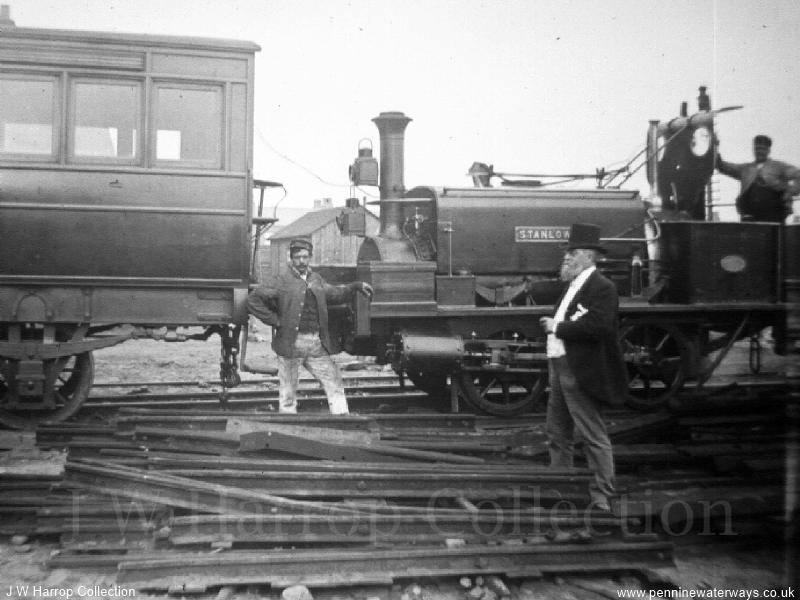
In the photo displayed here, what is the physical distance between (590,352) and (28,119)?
222 inches

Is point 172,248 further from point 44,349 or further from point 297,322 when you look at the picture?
point 44,349

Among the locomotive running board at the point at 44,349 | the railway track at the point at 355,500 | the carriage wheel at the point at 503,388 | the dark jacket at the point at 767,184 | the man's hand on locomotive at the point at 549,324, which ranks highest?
the dark jacket at the point at 767,184

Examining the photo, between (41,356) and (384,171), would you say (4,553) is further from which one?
(384,171)

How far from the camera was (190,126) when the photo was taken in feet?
22.0

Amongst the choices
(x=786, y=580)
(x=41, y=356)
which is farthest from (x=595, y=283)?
(x=41, y=356)

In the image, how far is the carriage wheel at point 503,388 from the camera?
7.47 m

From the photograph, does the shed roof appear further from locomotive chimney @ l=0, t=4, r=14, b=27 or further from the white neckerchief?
the white neckerchief

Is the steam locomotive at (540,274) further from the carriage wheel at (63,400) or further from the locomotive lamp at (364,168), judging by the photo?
the carriage wheel at (63,400)

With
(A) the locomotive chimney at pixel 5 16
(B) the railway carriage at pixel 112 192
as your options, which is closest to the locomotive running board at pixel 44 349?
(B) the railway carriage at pixel 112 192

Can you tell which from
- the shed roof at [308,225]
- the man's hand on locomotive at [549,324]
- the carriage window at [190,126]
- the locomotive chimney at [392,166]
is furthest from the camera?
the shed roof at [308,225]

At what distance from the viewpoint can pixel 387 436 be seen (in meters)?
5.64

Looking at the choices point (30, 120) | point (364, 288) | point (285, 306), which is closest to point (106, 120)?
point (30, 120)

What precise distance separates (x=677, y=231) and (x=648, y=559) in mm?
4639

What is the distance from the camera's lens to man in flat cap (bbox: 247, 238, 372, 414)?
21.4 ft
